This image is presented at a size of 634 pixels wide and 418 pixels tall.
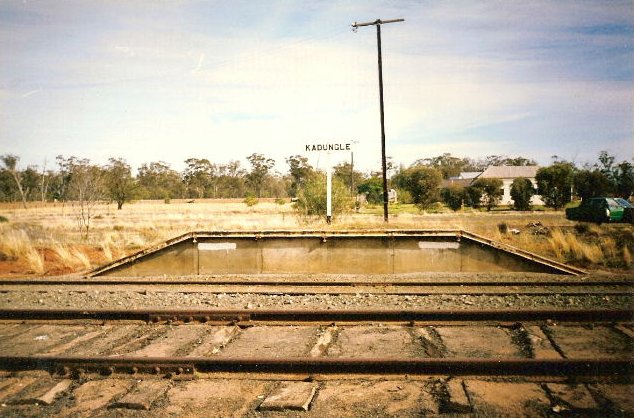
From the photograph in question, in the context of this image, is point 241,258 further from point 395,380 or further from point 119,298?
point 395,380

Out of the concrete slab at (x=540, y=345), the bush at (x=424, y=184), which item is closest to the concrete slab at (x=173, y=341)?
the concrete slab at (x=540, y=345)

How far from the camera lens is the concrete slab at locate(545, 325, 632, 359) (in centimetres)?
541

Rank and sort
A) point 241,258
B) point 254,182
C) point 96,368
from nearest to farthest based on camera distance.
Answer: point 96,368 → point 241,258 → point 254,182

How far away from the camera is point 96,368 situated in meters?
5.07

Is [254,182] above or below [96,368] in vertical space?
above

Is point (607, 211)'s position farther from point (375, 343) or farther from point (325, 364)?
point (325, 364)

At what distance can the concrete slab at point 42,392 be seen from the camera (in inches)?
173

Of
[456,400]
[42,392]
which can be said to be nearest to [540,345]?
[456,400]

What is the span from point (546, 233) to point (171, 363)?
1779cm

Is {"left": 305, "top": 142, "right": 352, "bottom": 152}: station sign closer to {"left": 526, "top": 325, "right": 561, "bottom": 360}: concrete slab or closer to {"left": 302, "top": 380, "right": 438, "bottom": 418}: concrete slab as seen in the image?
{"left": 526, "top": 325, "right": 561, "bottom": 360}: concrete slab

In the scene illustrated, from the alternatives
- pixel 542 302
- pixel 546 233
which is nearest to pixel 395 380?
pixel 542 302

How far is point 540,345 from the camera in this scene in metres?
5.69

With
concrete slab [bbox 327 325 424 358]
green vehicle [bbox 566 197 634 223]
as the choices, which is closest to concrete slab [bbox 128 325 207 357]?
concrete slab [bbox 327 325 424 358]

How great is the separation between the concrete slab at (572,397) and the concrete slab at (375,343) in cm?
162
